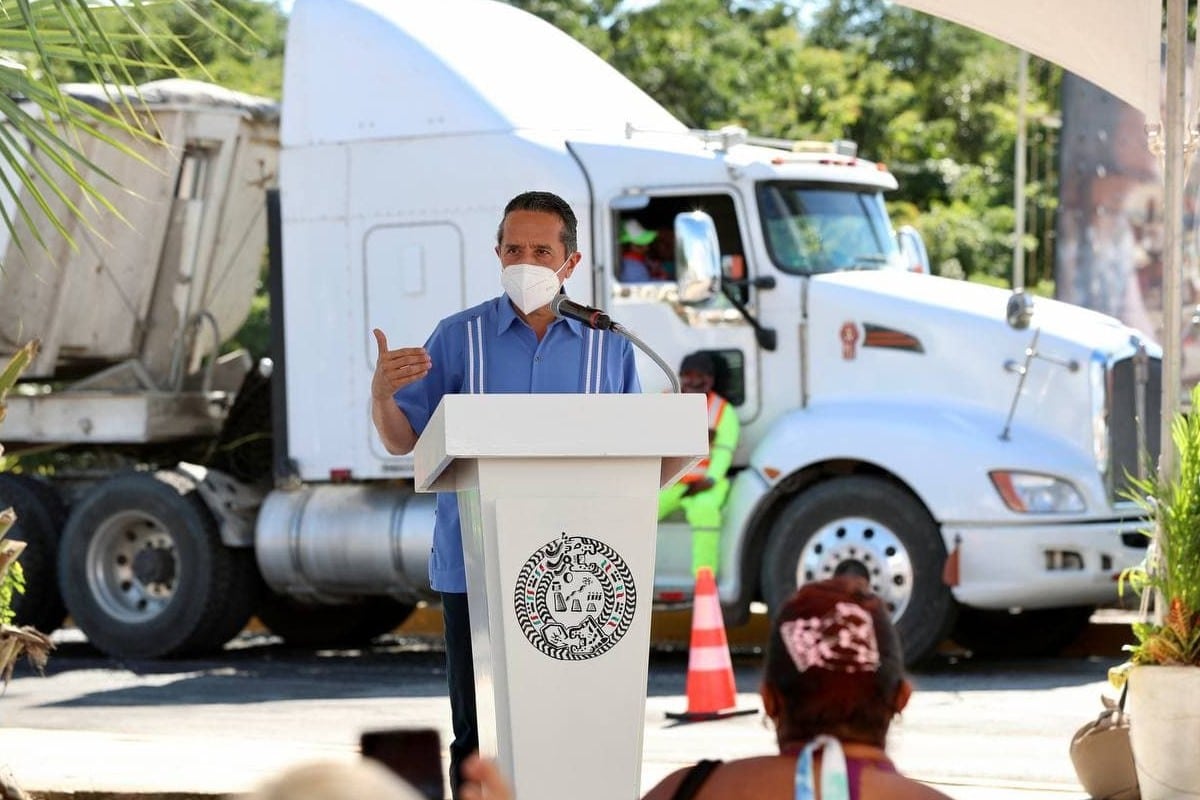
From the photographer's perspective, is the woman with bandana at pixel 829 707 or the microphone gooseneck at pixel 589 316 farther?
the microphone gooseneck at pixel 589 316

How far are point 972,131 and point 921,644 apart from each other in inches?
828

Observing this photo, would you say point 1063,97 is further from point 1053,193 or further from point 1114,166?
point 1053,193

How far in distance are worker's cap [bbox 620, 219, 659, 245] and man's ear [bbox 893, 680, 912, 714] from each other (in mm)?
8719

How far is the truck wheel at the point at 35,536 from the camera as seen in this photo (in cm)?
1327

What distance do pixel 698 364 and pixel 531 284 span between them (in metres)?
6.66

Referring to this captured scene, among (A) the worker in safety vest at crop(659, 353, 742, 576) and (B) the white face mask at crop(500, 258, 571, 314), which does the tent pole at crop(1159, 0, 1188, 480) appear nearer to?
(B) the white face mask at crop(500, 258, 571, 314)

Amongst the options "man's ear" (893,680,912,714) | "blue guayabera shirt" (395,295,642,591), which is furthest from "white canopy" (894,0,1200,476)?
"man's ear" (893,680,912,714)

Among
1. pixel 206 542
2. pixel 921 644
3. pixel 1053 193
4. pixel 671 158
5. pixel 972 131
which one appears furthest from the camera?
pixel 972 131

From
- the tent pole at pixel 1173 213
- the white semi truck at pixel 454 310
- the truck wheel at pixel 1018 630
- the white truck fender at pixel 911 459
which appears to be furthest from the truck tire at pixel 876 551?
the tent pole at pixel 1173 213

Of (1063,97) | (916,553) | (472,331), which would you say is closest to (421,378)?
(472,331)

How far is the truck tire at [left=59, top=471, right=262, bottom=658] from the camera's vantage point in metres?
12.7

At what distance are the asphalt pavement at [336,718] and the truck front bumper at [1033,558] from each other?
481 mm

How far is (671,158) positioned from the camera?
1173 centimetres

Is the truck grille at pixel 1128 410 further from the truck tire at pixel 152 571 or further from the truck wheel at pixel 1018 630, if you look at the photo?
the truck tire at pixel 152 571
